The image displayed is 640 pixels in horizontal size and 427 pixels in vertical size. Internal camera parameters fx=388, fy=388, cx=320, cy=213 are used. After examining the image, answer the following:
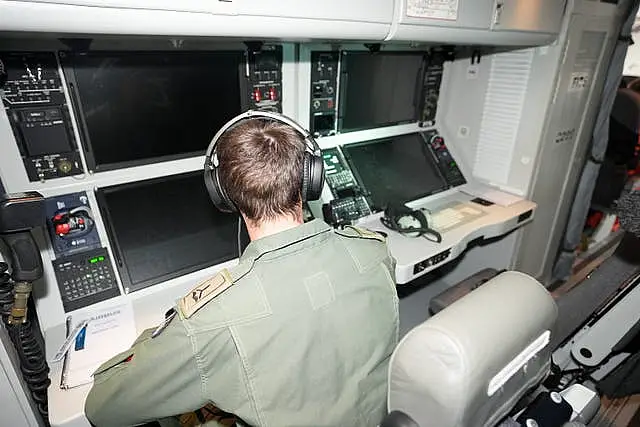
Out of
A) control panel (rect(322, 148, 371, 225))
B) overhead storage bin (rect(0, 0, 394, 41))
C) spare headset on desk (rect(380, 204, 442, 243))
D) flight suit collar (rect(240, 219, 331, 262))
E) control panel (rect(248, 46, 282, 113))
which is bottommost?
spare headset on desk (rect(380, 204, 442, 243))

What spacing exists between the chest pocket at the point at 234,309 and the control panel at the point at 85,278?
74 cm

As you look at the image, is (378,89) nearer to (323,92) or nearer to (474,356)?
(323,92)

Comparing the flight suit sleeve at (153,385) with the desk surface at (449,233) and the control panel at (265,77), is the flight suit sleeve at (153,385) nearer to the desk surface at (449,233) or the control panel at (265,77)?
the desk surface at (449,233)

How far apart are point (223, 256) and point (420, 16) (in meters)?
1.25

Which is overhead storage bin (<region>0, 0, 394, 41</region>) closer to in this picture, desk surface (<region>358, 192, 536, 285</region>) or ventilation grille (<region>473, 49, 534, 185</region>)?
desk surface (<region>358, 192, 536, 285</region>)

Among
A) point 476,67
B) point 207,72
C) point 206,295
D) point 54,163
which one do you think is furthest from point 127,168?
point 476,67

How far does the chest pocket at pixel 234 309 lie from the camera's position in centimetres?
83

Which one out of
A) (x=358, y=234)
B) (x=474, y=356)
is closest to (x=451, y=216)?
(x=358, y=234)

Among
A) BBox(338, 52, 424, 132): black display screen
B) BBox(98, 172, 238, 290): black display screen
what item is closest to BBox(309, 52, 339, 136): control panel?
BBox(338, 52, 424, 132): black display screen

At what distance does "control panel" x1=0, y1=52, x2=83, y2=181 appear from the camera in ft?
3.98

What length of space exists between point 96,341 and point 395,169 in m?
1.70

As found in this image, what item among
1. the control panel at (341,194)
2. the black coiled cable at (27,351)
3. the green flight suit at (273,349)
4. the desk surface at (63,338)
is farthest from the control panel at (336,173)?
the black coiled cable at (27,351)

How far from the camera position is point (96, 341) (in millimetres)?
1239

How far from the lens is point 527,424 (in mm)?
1061
